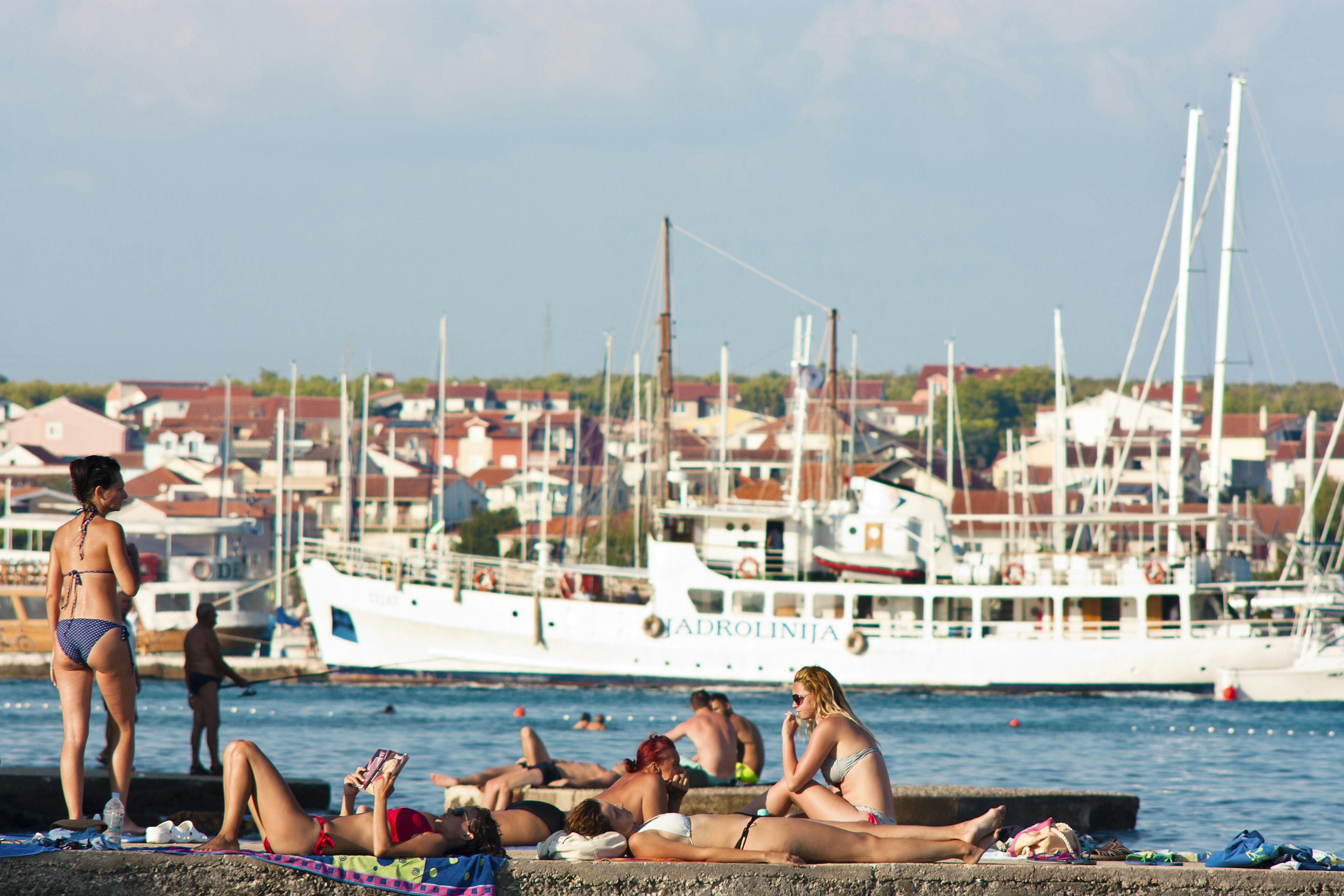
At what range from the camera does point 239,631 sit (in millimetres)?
41281

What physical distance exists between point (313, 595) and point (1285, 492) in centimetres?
7786

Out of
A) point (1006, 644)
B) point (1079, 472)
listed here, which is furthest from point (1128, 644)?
point (1079, 472)

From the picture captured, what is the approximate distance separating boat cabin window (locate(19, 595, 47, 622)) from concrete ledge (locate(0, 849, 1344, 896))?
112ft

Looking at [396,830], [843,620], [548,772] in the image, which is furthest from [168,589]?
[396,830]

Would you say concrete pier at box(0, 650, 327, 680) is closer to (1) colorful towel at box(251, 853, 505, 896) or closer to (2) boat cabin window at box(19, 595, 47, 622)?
(2) boat cabin window at box(19, 595, 47, 622)

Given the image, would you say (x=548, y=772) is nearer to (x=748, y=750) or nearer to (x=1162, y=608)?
(x=748, y=750)

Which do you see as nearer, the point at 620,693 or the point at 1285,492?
the point at 620,693

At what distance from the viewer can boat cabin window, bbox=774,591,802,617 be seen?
3553 centimetres

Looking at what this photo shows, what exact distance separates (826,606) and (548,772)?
24.7 metres

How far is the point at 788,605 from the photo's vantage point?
1406 inches

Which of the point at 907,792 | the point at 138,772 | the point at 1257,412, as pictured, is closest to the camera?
the point at 138,772

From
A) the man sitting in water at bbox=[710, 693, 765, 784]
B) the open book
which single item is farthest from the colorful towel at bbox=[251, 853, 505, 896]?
the man sitting in water at bbox=[710, 693, 765, 784]

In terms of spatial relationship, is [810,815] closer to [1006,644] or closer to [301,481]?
[1006,644]

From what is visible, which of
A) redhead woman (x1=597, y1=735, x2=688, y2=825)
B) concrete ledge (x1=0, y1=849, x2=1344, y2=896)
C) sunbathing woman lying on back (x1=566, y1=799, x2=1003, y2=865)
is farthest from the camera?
redhead woman (x1=597, y1=735, x2=688, y2=825)
